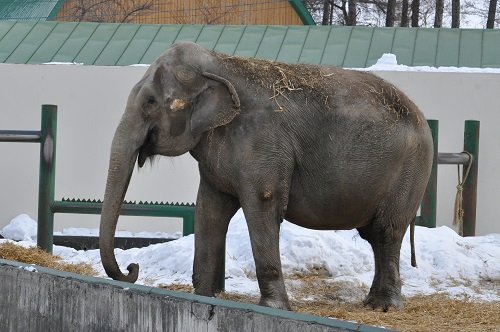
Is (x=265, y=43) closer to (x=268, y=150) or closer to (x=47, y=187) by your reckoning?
(x=47, y=187)

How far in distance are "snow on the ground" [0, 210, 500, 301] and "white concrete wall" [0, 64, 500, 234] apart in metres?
4.90

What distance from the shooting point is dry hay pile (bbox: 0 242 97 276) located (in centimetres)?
1088

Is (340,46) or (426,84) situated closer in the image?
(426,84)

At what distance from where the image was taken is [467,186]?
13.4 meters

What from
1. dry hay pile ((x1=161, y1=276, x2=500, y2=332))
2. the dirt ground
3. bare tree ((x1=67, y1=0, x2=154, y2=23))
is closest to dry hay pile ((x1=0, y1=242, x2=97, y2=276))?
the dirt ground

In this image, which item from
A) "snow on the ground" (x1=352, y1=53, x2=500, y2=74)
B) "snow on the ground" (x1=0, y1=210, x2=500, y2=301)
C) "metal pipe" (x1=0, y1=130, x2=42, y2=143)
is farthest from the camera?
"snow on the ground" (x1=352, y1=53, x2=500, y2=74)

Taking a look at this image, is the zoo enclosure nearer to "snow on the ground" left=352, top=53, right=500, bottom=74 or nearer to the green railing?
the green railing

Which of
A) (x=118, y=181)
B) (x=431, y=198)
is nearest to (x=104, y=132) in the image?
(x=431, y=198)

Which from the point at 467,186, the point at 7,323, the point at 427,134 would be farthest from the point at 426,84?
the point at 7,323

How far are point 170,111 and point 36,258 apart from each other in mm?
Result: 2849

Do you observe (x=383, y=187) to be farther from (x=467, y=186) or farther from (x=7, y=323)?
(x=467, y=186)

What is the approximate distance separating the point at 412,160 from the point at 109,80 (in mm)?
9628

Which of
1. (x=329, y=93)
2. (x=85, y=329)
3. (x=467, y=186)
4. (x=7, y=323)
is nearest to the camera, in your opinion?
(x=85, y=329)

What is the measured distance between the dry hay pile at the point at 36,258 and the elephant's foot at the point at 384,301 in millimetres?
2724
